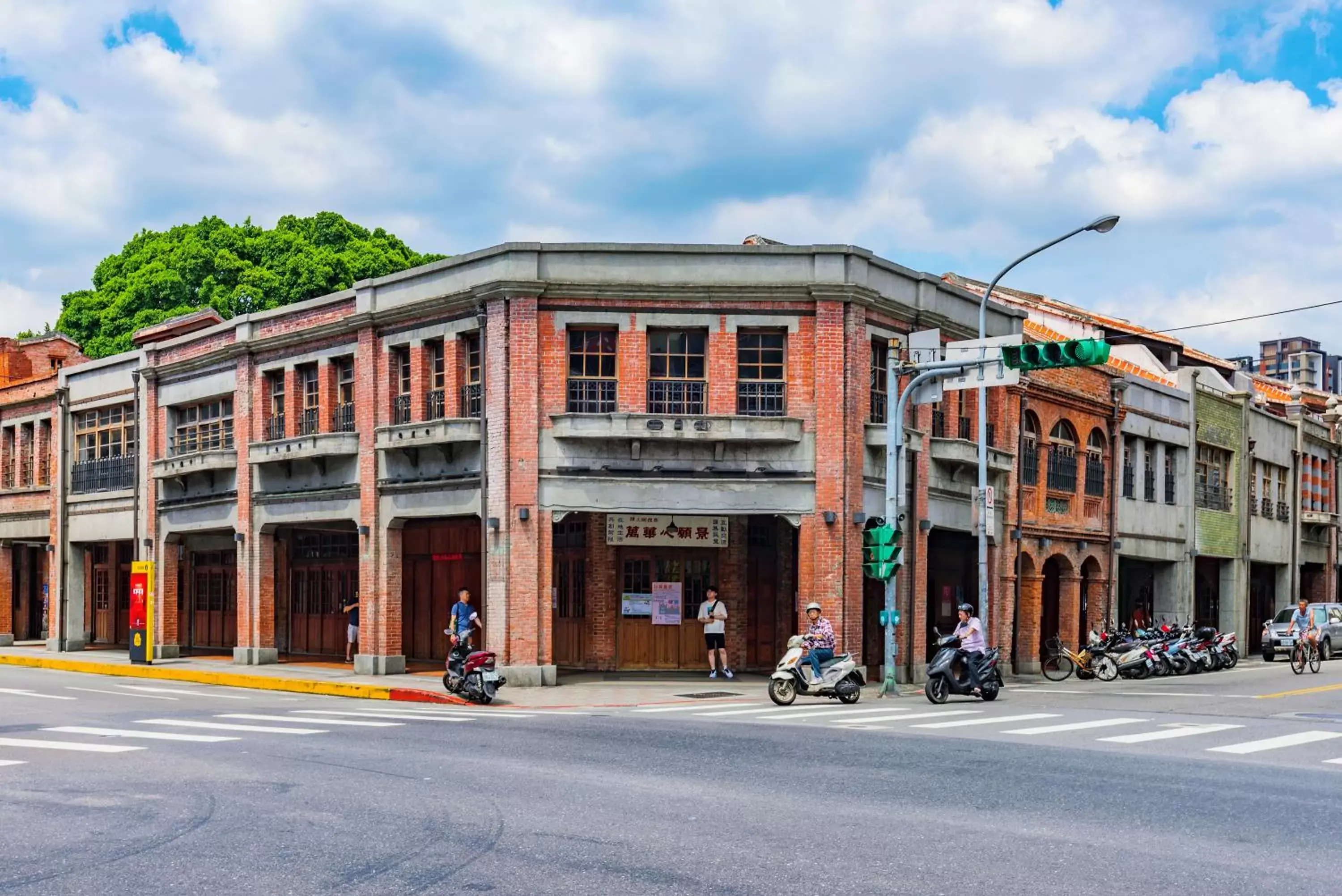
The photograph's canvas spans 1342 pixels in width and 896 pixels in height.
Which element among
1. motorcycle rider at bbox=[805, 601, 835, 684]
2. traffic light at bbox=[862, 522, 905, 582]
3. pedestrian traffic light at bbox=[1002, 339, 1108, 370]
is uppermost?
pedestrian traffic light at bbox=[1002, 339, 1108, 370]

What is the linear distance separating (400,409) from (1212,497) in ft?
89.6

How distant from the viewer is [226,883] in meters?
8.18

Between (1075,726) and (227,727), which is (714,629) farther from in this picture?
(227,727)

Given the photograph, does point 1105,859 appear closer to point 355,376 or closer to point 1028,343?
point 1028,343

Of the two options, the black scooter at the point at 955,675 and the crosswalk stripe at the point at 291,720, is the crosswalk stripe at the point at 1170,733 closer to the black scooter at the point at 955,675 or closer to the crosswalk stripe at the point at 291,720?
the black scooter at the point at 955,675

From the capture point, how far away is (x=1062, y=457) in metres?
34.6

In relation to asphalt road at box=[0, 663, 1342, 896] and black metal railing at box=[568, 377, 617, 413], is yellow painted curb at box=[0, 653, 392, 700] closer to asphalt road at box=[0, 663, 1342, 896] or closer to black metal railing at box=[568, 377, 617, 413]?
asphalt road at box=[0, 663, 1342, 896]

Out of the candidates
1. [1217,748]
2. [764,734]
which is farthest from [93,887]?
[1217,748]

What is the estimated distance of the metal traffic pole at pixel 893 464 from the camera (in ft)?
76.5

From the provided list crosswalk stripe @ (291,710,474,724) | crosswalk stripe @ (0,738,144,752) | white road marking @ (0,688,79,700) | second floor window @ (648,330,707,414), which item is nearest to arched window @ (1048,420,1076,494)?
second floor window @ (648,330,707,414)

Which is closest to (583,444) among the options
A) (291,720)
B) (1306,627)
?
(291,720)

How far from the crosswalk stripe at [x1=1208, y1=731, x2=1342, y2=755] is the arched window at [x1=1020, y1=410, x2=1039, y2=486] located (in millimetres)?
14822

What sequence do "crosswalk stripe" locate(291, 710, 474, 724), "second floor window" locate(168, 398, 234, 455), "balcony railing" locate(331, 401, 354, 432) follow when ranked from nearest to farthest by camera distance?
"crosswalk stripe" locate(291, 710, 474, 724), "balcony railing" locate(331, 401, 354, 432), "second floor window" locate(168, 398, 234, 455)

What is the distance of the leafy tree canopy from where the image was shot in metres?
53.3
